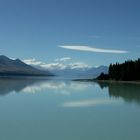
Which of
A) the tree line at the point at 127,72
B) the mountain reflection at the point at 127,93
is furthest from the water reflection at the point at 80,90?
the tree line at the point at 127,72

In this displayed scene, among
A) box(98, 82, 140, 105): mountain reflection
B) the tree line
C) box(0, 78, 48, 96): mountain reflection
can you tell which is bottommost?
box(98, 82, 140, 105): mountain reflection

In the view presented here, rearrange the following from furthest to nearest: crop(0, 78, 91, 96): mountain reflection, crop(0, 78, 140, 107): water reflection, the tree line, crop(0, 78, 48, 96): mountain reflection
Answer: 1. the tree line
2. crop(0, 78, 91, 96): mountain reflection
3. crop(0, 78, 48, 96): mountain reflection
4. crop(0, 78, 140, 107): water reflection

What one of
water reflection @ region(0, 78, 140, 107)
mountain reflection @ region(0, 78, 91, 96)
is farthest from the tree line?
water reflection @ region(0, 78, 140, 107)

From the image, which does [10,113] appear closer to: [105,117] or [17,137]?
[105,117]

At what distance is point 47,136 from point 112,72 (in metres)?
120

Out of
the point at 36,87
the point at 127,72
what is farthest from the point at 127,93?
the point at 127,72

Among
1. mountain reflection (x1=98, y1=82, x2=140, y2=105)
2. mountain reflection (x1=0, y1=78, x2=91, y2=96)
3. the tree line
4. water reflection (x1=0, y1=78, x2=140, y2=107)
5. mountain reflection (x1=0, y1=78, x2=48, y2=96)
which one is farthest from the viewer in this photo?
the tree line

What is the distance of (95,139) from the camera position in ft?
59.1

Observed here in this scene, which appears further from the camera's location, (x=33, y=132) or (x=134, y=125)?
(x=134, y=125)

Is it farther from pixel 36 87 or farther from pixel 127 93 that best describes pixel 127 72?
pixel 127 93

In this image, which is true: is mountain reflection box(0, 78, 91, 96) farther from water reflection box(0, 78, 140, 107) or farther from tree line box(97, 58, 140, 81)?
tree line box(97, 58, 140, 81)

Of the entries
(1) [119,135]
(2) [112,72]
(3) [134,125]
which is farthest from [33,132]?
(2) [112,72]

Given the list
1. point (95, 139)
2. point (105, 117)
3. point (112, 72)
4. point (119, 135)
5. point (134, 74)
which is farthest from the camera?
point (112, 72)

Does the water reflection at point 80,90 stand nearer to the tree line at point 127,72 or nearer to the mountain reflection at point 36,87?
the mountain reflection at point 36,87
